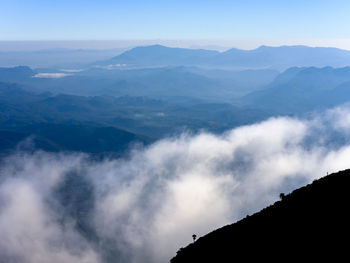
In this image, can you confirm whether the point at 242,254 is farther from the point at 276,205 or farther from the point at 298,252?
the point at 276,205

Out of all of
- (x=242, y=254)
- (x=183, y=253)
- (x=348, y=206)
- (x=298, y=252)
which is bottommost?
(x=183, y=253)

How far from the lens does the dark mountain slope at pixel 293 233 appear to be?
1308 inches

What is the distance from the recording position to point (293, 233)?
37438 mm

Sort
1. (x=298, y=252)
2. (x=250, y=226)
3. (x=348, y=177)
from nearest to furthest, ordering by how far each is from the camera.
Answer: (x=298, y=252)
(x=250, y=226)
(x=348, y=177)

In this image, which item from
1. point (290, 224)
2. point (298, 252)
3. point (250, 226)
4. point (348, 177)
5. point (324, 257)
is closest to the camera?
point (324, 257)

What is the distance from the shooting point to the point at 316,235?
115 ft

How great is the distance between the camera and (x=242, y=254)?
37.7m

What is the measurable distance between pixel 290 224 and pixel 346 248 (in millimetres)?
9342

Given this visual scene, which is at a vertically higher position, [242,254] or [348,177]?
[348,177]

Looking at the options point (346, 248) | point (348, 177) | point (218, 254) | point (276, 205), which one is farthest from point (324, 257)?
point (348, 177)

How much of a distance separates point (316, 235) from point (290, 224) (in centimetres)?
501

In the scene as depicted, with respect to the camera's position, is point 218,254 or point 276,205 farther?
point 276,205

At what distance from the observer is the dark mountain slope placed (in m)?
33.2

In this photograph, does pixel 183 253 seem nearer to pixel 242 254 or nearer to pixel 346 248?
pixel 242 254
